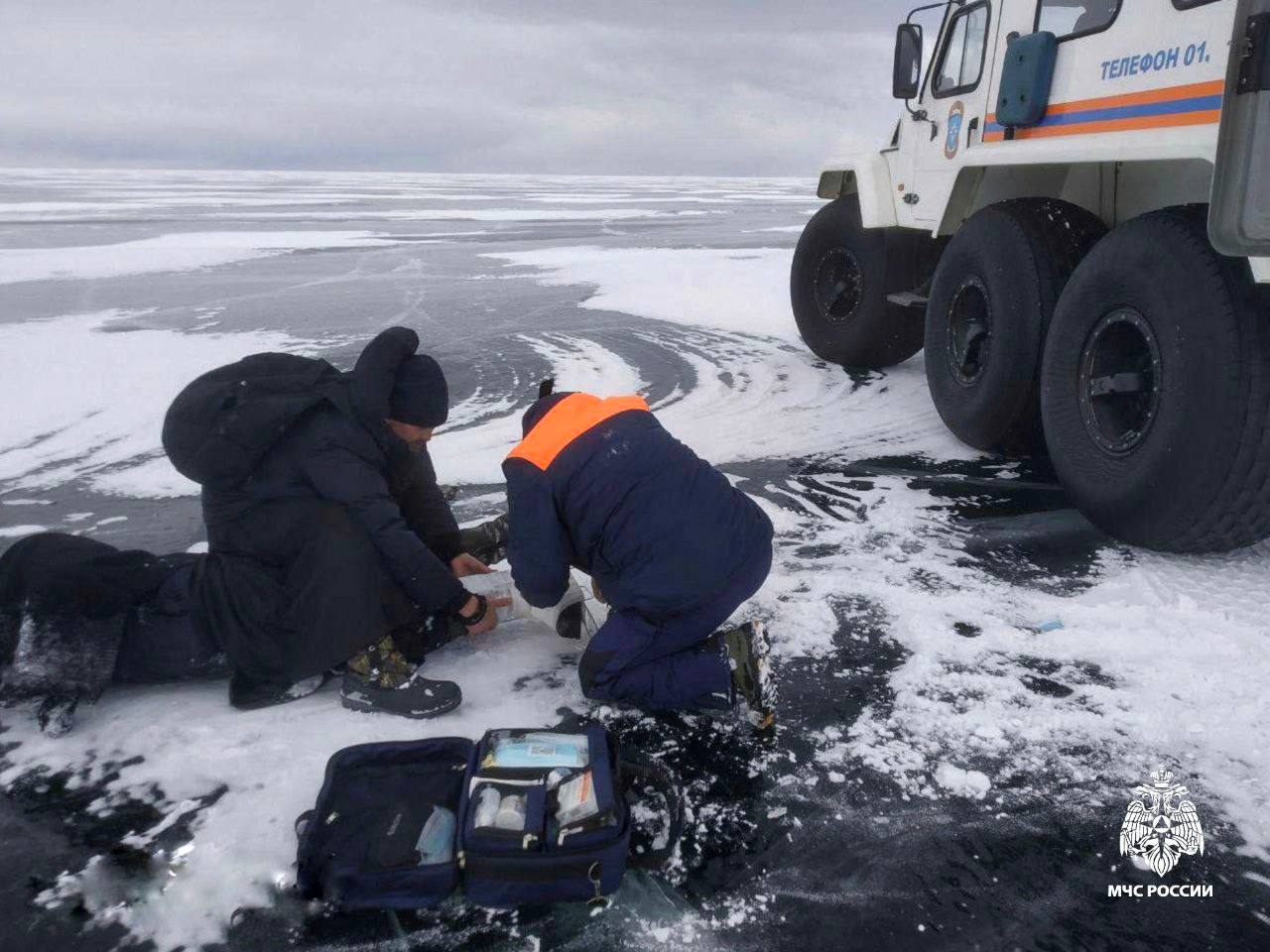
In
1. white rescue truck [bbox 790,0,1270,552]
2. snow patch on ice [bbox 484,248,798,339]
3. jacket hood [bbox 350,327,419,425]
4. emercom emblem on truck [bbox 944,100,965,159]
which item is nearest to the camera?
jacket hood [bbox 350,327,419,425]

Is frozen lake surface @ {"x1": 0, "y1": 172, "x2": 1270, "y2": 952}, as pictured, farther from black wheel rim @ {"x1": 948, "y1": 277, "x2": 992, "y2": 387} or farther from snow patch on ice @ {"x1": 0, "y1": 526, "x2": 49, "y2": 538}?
black wheel rim @ {"x1": 948, "y1": 277, "x2": 992, "y2": 387}

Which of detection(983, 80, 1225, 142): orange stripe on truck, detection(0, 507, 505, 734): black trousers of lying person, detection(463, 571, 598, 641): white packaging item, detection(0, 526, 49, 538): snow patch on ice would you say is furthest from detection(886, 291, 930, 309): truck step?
detection(0, 526, 49, 538): snow patch on ice

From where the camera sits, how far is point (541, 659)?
3.08 metres

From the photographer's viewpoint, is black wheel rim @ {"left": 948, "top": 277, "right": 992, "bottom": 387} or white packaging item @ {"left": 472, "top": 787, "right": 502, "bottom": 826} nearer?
white packaging item @ {"left": 472, "top": 787, "right": 502, "bottom": 826}

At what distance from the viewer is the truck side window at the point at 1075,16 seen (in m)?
3.79

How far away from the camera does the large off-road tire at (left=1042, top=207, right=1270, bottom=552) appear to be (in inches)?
121

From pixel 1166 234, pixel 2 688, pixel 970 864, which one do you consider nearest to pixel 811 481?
pixel 1166 234

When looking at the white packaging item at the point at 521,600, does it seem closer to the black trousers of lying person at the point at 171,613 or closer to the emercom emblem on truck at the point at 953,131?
the black trousers of lying person at the point at 171,613

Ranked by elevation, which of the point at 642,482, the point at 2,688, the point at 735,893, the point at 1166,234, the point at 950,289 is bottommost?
the point at 735,893

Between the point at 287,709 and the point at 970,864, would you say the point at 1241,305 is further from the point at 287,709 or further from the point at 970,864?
the point at 287,709

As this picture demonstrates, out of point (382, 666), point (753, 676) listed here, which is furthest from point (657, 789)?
point (382, 666)

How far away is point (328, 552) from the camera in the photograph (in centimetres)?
266

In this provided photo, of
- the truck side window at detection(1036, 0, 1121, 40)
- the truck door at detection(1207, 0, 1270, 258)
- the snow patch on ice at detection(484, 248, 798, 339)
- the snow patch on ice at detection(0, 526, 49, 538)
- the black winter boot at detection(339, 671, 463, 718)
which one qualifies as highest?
the truck side window at detection(1036, 0, 1121, 40)

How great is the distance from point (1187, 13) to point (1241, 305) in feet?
3.83
